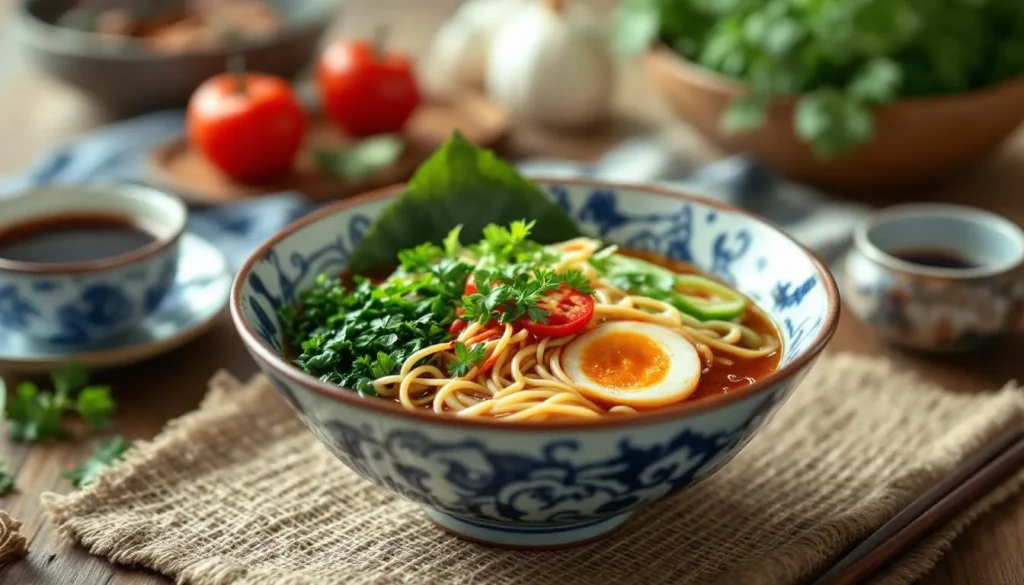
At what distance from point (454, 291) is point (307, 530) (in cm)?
56

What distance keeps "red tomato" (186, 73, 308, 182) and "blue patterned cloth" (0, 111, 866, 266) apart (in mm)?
218

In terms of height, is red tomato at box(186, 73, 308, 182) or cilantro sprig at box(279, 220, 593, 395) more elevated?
cilantro sprig at box(279, 220, 593, 395)

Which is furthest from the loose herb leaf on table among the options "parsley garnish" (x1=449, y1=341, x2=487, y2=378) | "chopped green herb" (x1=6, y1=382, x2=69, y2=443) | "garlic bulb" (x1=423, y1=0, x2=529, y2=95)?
"garlic bulb" (x1=423, y1=0, x2=529, y2=95)

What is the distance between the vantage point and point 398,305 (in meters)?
2.39

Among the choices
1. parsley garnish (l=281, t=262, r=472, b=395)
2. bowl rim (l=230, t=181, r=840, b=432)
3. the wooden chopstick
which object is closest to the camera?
bowl rim (l=230, t=181, r=840, b=432)

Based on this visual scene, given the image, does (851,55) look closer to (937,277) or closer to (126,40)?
(937,277)

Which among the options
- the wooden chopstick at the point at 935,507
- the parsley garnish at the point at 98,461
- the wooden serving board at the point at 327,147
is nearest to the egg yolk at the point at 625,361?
the wooden chopstick at the point at 935,507

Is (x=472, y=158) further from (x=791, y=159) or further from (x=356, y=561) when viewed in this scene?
(x=791, y=159)

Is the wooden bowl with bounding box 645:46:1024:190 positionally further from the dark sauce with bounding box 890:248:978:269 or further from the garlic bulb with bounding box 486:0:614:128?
the dark sauce with bounding box 890:248:978:269

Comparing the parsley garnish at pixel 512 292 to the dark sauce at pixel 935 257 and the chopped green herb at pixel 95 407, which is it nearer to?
the chopped green herb at pixel 95 407

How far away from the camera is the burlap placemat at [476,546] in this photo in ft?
7.33

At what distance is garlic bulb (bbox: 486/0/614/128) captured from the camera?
182 inches

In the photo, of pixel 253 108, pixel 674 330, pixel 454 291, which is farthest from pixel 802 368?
pixel 253 108

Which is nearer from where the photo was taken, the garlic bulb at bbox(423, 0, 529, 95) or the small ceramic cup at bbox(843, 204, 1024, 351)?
the small ceramic cup at bbox(843, 204, 1024, 351)
